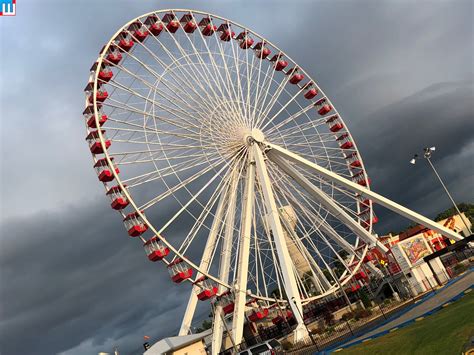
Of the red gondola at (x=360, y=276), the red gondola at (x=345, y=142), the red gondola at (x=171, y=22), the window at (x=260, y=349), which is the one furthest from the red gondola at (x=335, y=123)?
the window at (x=260, y=349)

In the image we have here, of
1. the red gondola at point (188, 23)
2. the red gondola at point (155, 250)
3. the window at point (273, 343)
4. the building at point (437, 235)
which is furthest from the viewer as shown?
the building at point (437, 235)

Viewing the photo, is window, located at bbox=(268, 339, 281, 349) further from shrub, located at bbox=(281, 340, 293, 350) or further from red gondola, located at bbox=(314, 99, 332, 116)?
red gondola, located at bbox=(314, 99, 332, 116)

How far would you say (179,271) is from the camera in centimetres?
2928

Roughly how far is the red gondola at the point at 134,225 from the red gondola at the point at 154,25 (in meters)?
17.1

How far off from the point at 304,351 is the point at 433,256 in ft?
63.0

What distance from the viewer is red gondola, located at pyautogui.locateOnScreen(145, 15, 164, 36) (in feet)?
121

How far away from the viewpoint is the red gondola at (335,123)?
46750 millimetres

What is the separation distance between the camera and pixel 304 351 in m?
26.9

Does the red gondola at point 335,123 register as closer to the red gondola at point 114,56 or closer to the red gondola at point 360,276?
the red gondola at point 360,276

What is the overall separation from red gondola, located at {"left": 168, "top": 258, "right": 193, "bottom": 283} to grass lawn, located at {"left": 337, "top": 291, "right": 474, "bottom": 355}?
40.2ft

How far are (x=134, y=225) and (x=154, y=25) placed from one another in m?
18.5

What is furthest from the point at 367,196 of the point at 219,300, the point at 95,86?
the point at 95,86

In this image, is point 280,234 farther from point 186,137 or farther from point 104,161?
point 104,161

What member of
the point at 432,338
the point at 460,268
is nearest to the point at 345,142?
the point at 460,268
